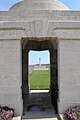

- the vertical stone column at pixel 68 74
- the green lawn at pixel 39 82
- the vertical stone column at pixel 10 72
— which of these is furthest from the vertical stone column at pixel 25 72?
the vertical stone column at pixel 68 74

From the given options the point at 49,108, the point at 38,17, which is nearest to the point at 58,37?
the point at 38,17

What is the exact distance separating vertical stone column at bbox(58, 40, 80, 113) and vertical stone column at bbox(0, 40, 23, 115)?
181 cm

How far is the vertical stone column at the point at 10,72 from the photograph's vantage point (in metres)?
10.4

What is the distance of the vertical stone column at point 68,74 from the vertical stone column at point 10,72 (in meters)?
1.81

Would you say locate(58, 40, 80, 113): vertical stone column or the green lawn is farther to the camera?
the green lawn

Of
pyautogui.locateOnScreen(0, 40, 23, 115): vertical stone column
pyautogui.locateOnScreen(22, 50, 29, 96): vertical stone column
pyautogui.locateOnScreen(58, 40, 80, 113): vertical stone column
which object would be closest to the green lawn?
pyautogui.locateOnScreen(22, 50, 29, 96): vertical stone column

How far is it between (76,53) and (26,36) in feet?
7.53

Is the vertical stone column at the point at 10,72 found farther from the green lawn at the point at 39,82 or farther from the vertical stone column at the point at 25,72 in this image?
the green lawn at the point at 39,82

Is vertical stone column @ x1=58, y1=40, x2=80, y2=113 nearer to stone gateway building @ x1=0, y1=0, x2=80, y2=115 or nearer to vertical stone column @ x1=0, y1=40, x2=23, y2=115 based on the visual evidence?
stone gateway building @ x1=0, y1=0, x2=80, y2=115

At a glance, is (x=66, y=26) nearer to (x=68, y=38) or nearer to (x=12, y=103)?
(x=68, y=38)

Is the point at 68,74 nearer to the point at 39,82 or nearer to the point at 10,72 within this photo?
the point at 10,72

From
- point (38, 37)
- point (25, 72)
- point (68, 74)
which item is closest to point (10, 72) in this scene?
point (38, 37)

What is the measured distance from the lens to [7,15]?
10766mm

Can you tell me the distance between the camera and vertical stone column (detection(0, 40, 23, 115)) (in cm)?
1038
